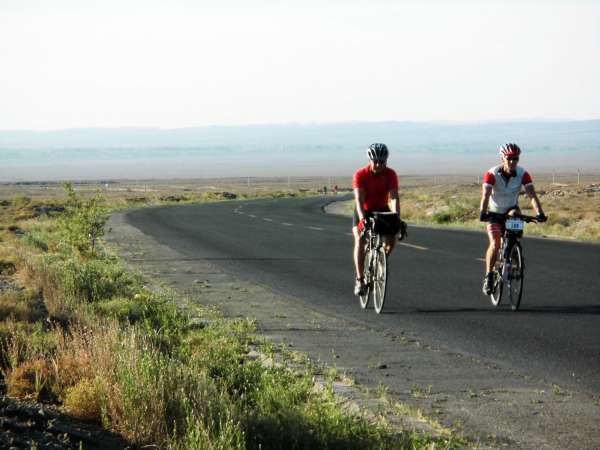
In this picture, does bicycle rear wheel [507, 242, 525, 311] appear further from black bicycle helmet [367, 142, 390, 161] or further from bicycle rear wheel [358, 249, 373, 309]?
black bicycle helmet [367, 142, 390, 161]

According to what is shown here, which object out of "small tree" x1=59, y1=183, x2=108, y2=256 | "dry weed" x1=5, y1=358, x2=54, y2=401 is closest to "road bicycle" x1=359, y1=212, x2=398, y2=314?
"dry weed" x1=5, y1=358, x2=54, y2=401

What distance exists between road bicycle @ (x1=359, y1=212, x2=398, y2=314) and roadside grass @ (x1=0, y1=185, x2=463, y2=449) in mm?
2011

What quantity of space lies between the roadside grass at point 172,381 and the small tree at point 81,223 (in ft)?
24.1

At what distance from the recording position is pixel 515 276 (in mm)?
11875

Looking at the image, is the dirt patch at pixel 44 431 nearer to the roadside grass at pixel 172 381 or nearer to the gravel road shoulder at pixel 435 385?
the roadside grass at pixel 172 381

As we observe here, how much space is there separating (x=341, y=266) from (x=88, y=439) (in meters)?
12.1

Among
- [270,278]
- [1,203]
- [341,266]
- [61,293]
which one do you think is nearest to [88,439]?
[61,293]

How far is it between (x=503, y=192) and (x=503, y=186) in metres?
0.09

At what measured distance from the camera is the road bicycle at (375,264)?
1148 cm

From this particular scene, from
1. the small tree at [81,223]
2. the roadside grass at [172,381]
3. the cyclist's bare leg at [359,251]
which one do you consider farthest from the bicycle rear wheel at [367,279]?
the small tree at [81,223]

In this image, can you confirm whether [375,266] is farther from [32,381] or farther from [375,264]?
[32,381]

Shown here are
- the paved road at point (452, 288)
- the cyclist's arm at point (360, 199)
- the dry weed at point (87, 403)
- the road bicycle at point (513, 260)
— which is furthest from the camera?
the road bicycle at point (513, 260)

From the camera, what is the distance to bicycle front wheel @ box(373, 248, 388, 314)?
11.7 m

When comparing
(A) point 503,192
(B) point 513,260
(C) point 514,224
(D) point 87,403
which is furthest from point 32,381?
(B) point 513,260
